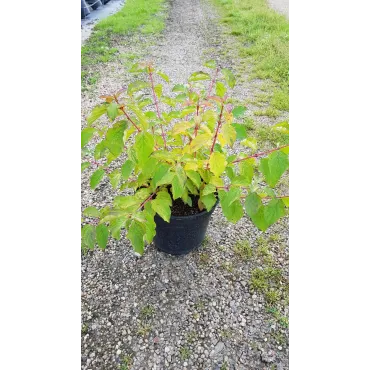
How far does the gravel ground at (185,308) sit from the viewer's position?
112cm

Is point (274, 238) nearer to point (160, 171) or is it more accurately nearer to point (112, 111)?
point (160, 171)

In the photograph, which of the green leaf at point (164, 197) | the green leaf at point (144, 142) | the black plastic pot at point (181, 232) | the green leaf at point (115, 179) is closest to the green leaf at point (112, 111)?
the green leaf at point (144, 142)

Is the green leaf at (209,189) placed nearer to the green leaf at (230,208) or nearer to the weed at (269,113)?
the green leaf at (230,208)

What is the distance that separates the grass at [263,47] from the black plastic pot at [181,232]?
1553mm

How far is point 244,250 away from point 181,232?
1.31 ft

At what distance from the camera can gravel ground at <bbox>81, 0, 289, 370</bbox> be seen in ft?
3.66

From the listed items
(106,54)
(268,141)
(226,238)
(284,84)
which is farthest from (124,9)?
(226,238)

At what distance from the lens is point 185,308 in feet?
4.09

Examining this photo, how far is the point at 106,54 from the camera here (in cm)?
352

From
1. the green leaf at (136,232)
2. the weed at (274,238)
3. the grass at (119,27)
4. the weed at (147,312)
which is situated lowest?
the weed at (274,238)

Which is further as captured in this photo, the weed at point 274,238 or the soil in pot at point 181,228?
the weed at point 274,238

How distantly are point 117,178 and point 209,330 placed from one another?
696 mm

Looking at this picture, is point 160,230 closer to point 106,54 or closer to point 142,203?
point 142,203

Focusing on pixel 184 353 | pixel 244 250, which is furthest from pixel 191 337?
pixel 244 250
